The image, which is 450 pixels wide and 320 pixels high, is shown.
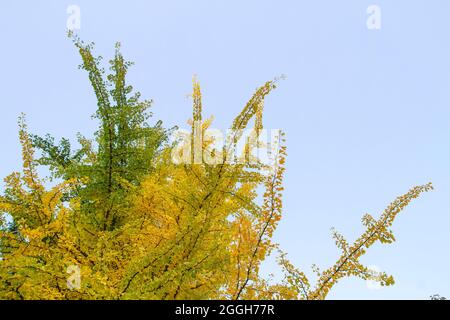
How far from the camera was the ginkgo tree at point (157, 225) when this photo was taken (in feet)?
13.8

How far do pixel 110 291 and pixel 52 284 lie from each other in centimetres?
88

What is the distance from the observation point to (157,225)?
625cm

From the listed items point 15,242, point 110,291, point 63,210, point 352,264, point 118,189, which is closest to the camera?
point 110,291

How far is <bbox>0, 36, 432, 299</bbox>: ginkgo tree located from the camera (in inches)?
165

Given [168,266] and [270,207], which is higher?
[270,207]

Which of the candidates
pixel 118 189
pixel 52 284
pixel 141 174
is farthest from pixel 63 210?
pixel 141 174

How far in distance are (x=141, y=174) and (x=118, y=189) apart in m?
0.50

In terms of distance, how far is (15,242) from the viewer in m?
5.63
